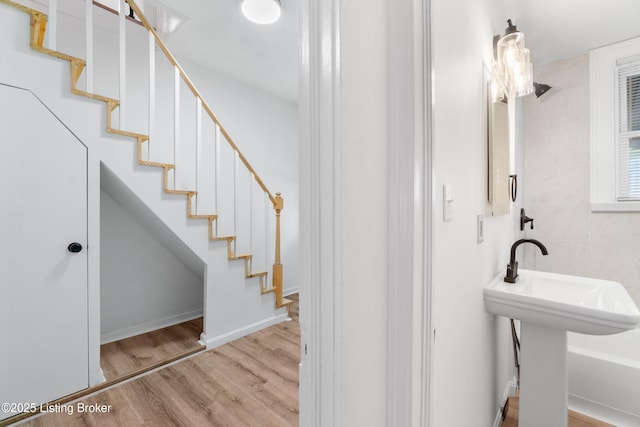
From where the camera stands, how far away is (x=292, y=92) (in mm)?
3611

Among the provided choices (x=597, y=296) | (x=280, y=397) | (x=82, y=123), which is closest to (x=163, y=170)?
(x=82, y=123)

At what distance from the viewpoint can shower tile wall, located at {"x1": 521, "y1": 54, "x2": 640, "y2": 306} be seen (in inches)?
82.9

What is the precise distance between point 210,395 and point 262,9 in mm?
2600

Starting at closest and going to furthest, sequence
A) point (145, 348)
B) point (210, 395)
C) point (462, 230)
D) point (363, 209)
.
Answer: point (363, 209) < point (462, 230) < point (210, 395) < point (145, 348)

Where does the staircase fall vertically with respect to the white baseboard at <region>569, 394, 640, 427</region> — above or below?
above

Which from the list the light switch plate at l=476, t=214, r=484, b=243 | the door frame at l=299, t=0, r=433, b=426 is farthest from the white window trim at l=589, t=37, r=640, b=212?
the door frame at l=299, t=0, r=433, b=426

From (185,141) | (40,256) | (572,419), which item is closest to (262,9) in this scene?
(185,141)

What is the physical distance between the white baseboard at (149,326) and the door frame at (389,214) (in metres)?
2.71

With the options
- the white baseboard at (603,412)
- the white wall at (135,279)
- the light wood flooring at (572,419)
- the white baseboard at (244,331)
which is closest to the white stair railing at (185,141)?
the white baseboard at (244,331)

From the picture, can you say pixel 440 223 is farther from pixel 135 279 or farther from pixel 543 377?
pixel 135 279

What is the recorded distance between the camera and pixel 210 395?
1.74m

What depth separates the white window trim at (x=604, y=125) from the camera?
6.97 ft

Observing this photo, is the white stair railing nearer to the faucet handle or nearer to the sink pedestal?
the sink pedestal

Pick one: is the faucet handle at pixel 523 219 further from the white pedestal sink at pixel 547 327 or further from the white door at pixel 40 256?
the white door at pixel 40 256
